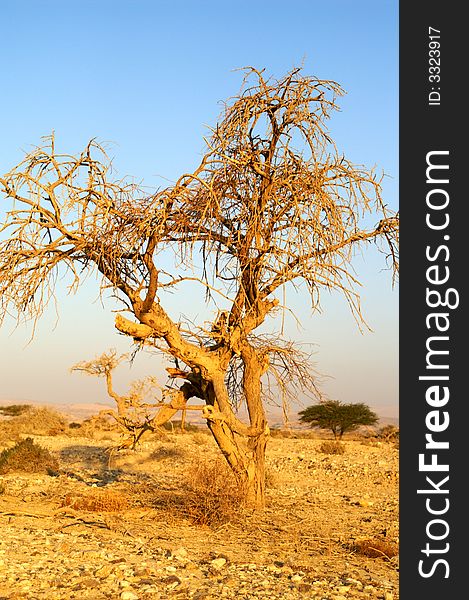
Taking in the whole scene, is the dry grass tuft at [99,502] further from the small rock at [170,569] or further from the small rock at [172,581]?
the small rock at [172,581]

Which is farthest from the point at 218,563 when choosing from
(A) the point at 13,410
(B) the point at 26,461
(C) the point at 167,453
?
(A) the point at 13,410

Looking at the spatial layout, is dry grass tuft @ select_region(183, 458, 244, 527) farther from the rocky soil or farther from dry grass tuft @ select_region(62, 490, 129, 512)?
dry grass tuft @ select_region(62, 490, 129, 512)

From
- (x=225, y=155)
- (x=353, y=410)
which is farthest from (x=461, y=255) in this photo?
(x=353, y=410)

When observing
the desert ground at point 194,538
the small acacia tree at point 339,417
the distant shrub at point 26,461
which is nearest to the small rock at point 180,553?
the desert ground at point 194,538

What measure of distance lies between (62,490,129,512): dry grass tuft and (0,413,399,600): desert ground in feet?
0.07

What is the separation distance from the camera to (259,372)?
11.7 meters

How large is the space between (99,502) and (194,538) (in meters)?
2.36

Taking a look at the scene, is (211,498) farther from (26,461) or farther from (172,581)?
(26,461)

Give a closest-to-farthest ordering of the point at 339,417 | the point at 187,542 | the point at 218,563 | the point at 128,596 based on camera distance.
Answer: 1. the point at 128,596
2. the point at 218,563
3. the point at 187,542
4. the point at 339,417

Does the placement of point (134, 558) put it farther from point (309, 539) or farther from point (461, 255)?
point (461, 255)

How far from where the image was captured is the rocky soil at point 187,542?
22.4 ft

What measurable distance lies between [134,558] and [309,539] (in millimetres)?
2520

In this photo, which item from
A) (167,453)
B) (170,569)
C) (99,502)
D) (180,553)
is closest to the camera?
(170,569)

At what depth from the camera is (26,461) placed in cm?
1720
